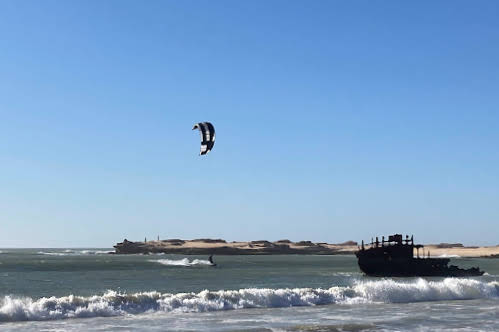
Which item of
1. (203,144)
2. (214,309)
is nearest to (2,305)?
(214,309)

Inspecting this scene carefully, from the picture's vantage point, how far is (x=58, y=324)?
29.5 metres

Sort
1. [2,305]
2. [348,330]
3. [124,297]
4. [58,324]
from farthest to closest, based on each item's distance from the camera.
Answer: [124,297] < [2,305] < [58,324] < [348,330]

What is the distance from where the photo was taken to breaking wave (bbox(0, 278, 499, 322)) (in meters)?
32.5

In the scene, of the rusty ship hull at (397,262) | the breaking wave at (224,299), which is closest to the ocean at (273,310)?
the breaking wave at (224,299)

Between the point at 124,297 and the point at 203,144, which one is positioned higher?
the point at 203,144

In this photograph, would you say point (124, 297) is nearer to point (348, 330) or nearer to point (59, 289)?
point (348, 330)

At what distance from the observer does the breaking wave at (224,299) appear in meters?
32.5

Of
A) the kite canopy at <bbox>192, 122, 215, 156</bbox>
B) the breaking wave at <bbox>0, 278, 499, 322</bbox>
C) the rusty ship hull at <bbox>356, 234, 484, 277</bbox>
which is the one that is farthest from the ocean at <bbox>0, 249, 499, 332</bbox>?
the rusty ship hull at <bbox>356, 234, 484, 277</bbox>

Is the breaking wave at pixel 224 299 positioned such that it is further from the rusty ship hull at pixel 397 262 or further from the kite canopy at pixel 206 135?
the rusty ship hull at pixel 397 262

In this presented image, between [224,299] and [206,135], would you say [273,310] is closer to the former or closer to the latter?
[224,299]

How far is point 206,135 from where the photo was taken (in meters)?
54.8

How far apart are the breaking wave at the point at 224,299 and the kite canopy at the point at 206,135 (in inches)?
689

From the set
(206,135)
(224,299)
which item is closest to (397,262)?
(206,135)

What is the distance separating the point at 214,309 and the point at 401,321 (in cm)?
1088
